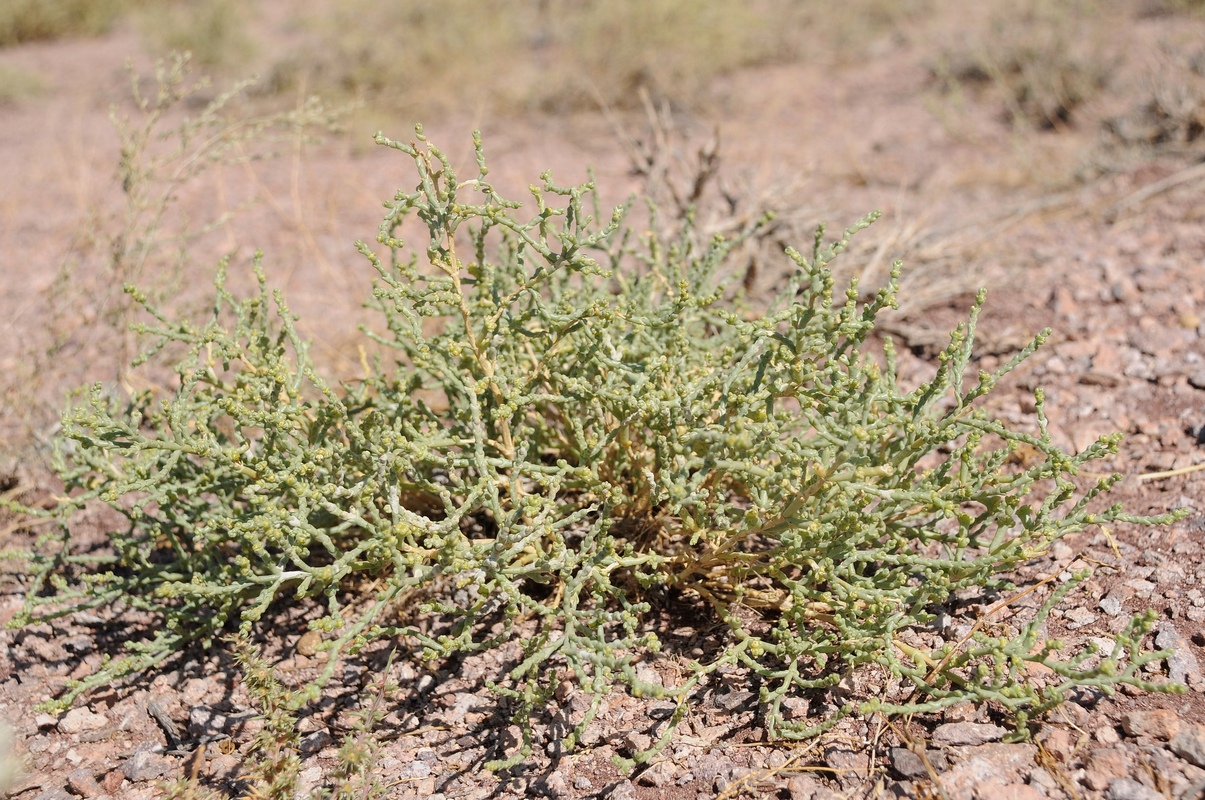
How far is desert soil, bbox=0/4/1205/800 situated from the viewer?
1.90 meters

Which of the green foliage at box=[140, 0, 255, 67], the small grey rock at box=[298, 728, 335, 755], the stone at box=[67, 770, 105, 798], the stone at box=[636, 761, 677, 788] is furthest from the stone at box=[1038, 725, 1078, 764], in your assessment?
the green foliage at box=[140, 0, 255, 67]

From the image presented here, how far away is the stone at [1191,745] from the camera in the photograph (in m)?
1.72

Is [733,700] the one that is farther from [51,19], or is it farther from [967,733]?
[51,19]

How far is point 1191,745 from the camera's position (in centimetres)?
174

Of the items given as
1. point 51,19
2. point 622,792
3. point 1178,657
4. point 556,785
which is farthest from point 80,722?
A: point 51,19

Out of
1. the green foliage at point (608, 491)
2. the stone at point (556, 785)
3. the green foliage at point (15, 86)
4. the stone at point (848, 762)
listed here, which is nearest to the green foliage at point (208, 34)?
the green foliage at point (15, 86)

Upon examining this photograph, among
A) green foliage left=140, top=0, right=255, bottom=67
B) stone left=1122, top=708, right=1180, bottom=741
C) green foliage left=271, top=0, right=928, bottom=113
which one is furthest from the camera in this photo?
green foliage left=140, top=0, right=255, bottom=67

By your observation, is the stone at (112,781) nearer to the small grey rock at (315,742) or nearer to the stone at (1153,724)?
the small grey rock at (315,742)

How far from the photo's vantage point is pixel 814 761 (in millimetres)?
1913

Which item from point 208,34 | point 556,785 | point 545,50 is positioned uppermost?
point 208,34

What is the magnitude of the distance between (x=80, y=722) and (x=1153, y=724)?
2396mm

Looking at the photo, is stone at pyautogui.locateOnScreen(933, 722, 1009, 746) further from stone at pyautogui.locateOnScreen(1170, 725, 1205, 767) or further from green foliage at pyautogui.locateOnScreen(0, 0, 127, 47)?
green foliage at pyautogui.locateOnScreen(0, 0, 127, 47)

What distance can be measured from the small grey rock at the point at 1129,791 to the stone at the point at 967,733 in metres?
0.21

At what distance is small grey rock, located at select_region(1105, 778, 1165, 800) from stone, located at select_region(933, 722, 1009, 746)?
A: 206mm
